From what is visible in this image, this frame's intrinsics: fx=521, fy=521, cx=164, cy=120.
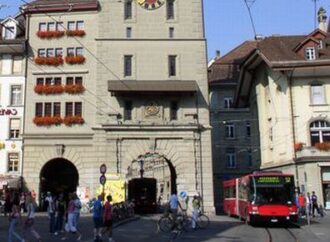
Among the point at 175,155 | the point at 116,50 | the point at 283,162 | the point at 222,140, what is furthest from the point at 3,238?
the point at 222,140

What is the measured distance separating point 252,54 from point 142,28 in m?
10.8

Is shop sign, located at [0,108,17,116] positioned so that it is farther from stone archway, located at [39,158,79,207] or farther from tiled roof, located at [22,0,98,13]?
tiled roof, located at [22,0,98,13]

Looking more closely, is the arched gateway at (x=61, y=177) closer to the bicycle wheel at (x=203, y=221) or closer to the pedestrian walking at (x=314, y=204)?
the pedestrian walking at (x=314, y=204)

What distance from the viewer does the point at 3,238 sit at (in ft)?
65.4

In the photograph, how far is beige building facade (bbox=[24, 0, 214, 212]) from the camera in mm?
42594

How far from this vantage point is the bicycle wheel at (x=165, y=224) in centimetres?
2396

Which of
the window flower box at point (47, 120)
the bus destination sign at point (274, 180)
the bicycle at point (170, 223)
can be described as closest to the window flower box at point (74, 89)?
the window flower box at point (47, 120)

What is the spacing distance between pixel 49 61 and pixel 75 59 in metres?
A: 2.25

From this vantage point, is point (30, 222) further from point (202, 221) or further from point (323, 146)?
point (323, 146)

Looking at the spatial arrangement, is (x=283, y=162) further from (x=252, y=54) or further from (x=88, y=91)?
(x=88, y=91)

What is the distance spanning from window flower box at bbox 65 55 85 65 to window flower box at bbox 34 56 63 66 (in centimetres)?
61

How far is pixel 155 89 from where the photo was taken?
42.4 m

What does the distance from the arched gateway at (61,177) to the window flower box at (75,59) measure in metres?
8.67

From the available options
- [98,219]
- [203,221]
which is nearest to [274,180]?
[203,221]
